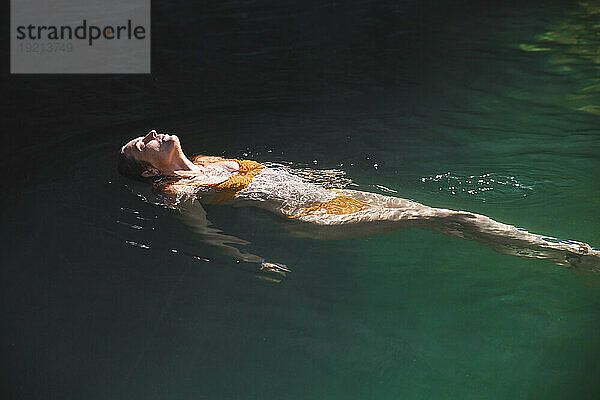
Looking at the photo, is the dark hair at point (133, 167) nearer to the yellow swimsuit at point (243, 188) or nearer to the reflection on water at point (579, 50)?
the yellow swimsuit at point (243, 188)

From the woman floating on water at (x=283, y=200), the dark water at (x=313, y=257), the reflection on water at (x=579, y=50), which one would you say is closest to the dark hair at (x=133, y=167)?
the woman floating on water at (x=283, y=200)

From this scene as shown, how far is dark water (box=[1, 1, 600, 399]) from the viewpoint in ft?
9.25

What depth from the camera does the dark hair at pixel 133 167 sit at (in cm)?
327

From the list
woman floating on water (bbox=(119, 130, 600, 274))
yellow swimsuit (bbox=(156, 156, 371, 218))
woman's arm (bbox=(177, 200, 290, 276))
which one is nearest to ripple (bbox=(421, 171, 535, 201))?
woman floating on water (bbox=(119, 130, 600, 274))

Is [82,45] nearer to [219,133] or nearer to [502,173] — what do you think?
[219,133]

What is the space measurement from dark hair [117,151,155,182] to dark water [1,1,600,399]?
1.12ft

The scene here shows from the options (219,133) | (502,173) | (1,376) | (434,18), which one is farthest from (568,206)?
(434,18)

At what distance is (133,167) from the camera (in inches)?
131

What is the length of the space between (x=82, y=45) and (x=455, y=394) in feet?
19.7

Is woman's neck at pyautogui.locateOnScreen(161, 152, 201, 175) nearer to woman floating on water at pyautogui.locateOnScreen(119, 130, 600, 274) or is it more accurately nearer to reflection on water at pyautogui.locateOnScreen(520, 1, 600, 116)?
woman floating on water at pyautogui.locateOnScreen(119, 130, 600, 274)

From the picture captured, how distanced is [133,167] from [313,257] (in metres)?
1.00

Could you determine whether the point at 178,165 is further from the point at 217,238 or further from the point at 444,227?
the point at 444,227

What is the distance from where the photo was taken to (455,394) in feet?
8.84

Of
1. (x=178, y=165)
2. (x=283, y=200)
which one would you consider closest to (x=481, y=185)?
(x=283, y=200)
